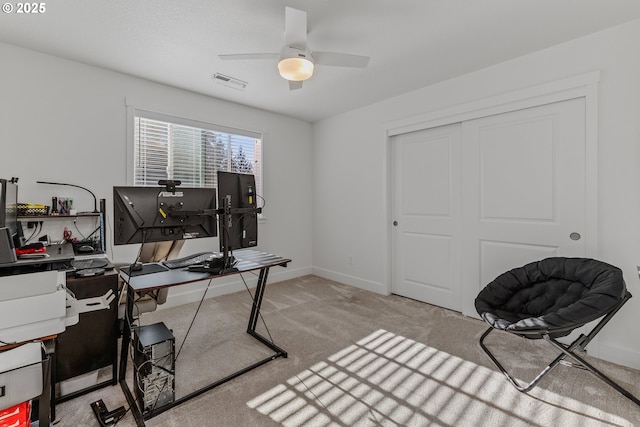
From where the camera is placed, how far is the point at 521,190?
2.69 meters

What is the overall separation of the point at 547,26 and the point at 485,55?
0.48 m

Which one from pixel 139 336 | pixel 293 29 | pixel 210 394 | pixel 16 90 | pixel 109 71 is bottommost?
pixel 210 394

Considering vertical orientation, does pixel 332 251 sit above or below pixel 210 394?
above

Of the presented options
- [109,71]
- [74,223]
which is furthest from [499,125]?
[74,223]

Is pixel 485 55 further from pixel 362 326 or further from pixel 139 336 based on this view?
pixel 139 336

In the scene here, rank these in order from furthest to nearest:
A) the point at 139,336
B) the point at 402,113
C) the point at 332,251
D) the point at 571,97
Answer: the point at 332,251 → the point at 402,113 → the point at 571,97 → the point at 139,336

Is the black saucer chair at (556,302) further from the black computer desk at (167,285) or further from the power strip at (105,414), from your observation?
the power strip at (105,414)

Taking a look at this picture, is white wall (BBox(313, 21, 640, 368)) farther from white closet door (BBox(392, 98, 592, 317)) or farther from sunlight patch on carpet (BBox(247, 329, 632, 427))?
sunlight patch on carpet (BBox(247, 329, 632, 427))

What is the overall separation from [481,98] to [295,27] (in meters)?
2.01

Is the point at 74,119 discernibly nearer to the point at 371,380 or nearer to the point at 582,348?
the point at 371,380

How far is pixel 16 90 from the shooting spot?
2496mm

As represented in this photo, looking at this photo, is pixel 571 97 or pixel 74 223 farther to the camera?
pixel 74 223

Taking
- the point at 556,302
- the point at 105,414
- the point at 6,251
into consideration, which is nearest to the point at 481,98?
the point at 556,302

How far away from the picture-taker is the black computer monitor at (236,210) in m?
1.92
